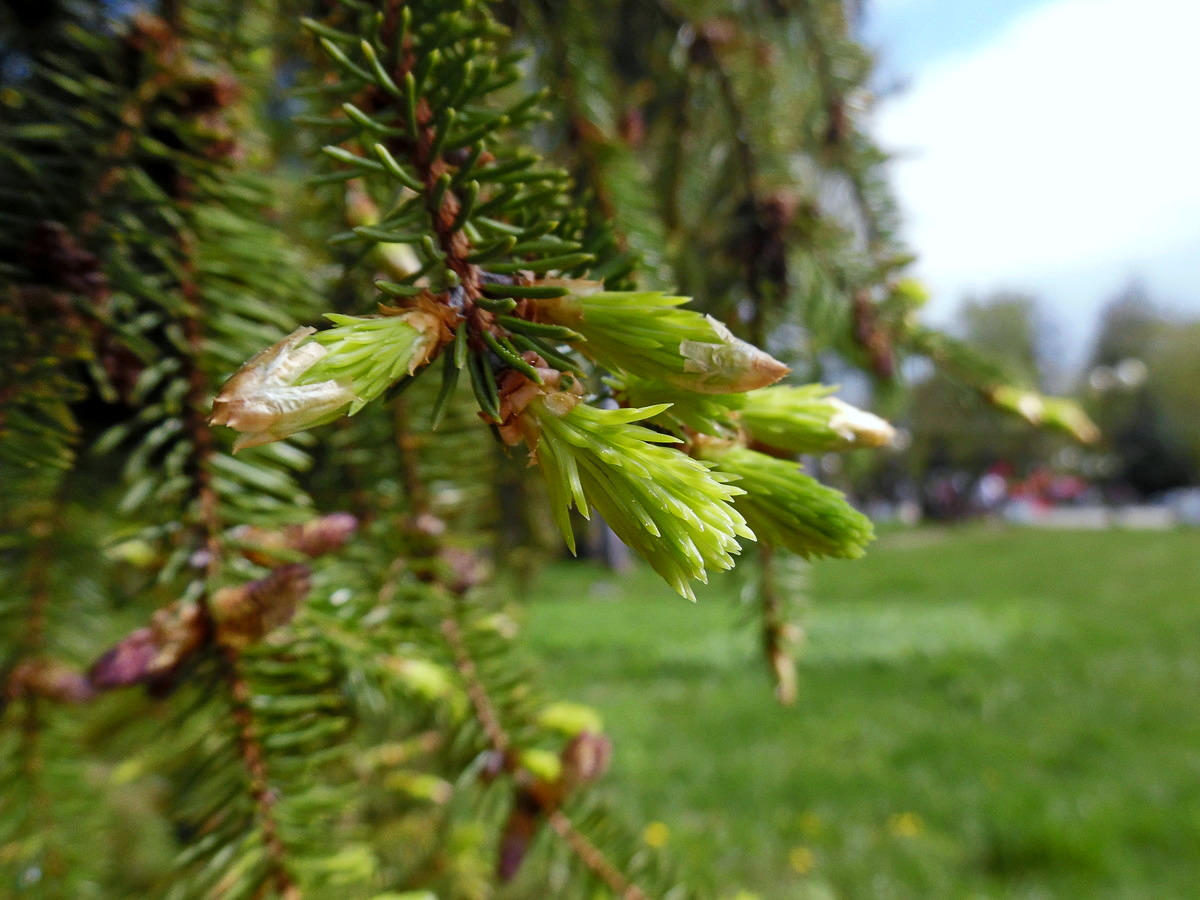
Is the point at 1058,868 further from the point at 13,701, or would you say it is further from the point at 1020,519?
the point at 1020,519

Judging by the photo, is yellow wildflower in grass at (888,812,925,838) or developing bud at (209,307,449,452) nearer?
developing bud at (209,307,449,452)

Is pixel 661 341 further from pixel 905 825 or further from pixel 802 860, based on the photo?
pixel 905 825

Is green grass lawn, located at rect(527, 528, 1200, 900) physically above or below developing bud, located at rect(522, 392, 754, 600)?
below

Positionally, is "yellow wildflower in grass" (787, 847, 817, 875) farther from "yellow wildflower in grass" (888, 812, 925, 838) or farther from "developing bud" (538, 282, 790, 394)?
"developing bud" (538, 282, 790, 394)

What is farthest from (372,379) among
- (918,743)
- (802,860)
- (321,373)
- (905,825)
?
(918,743)

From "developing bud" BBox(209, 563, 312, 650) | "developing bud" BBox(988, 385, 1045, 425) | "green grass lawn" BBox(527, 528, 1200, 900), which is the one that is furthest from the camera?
"green grass lawn" BBox(527, 528, 1200, 900)

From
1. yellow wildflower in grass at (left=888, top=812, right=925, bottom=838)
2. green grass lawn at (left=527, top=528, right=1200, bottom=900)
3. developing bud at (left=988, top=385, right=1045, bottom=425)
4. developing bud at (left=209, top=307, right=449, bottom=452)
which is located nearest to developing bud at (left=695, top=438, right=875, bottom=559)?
developing bud at (left=209, top=307, right=449, bottom=452)

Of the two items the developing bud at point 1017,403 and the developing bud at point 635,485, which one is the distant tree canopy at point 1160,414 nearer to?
the developing bud at point 1017,403
